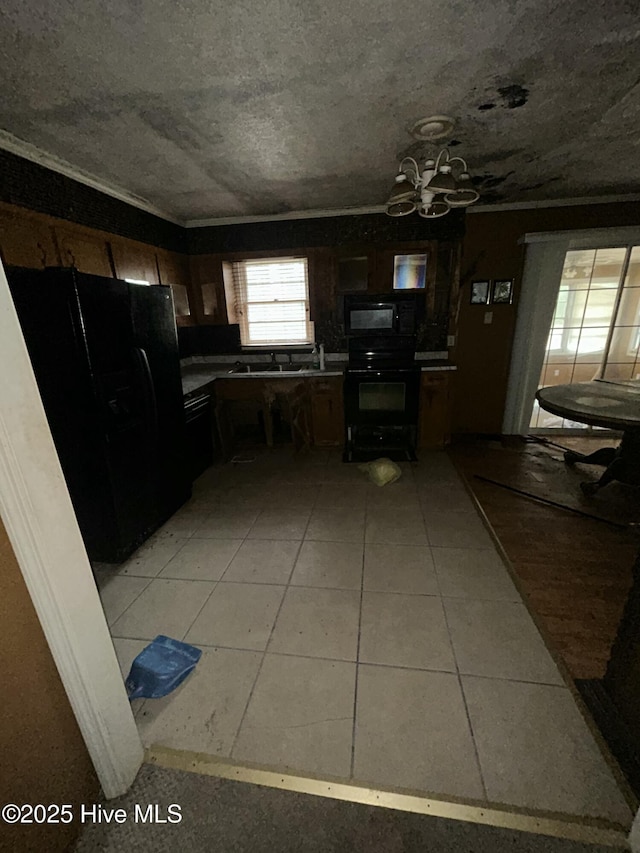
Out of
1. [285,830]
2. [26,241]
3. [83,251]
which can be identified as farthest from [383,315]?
[285,830]

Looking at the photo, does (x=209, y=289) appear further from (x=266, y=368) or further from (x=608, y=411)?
(x=608, y=411)

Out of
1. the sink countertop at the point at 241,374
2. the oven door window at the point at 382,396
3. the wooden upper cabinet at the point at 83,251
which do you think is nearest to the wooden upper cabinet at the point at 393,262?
the sink countertop at the point at 241,374

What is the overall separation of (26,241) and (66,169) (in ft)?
2.27

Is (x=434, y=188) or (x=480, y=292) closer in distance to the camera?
(x=434, y=188)

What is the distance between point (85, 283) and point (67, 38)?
0.91m

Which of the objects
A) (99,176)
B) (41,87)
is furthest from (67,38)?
(99,176)

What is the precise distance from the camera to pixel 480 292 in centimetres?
373

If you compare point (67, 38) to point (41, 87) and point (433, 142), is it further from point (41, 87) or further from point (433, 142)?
point (433, 142)

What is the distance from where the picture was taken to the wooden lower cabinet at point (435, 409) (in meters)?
3.56

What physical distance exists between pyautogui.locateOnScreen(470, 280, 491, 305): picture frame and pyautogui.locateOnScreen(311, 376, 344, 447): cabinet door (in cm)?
174

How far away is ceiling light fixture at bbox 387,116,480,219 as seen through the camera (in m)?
1.90

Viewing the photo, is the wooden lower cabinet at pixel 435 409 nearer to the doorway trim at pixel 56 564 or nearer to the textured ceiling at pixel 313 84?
the textured ceiling at pixel 313 84

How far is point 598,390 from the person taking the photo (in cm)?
274

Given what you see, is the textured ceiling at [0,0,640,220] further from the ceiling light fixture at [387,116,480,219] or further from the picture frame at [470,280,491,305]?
the picture frame at [470,280,491,305]
